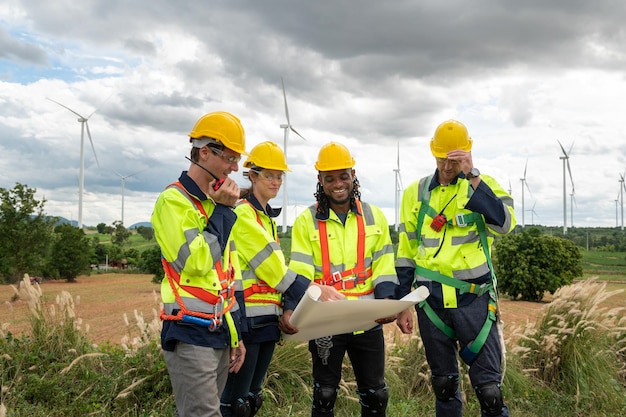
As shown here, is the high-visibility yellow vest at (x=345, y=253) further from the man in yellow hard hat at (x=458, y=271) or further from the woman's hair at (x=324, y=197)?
the man in yellow hard hat at (x=458, y=271)

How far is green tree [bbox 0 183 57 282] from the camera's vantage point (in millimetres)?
25844

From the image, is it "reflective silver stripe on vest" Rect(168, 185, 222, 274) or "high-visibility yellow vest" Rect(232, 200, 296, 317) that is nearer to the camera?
"reflective silver stripe on vest" Rect(168, 185, 222, 274)

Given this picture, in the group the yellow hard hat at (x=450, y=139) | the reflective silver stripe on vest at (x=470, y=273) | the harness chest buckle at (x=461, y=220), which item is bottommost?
the reflective silver stripe on vest at (x=470, y=273)

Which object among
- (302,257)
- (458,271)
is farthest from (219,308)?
(458,271)

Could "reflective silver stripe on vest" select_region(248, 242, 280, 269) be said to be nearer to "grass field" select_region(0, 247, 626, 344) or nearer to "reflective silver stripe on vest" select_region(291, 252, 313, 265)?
"reflective silver stripe on vest" select_region(291, 252, 313, 265)

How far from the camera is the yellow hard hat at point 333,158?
4.93 m

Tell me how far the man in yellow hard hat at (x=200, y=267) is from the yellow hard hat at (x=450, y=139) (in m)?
2.01

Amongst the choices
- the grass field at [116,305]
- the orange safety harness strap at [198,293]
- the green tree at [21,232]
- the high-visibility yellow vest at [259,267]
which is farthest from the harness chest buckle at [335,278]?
the green tree at [21,232]

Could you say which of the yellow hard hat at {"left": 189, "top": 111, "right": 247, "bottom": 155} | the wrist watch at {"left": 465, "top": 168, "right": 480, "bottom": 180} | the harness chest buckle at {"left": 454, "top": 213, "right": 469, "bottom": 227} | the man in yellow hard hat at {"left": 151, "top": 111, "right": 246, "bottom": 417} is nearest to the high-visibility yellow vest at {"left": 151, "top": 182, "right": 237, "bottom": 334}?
the man in yellow hard hat at {"left": 151, "top": 111, "right": 246, "bottom": 417}

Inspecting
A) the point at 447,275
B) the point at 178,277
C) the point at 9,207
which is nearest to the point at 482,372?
the point at 447,275

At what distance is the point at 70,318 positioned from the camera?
24.4ft

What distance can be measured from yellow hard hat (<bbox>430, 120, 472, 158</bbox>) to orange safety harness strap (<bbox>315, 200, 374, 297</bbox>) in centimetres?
97

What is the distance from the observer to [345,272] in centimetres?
475

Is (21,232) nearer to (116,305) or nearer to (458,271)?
(116,305)
